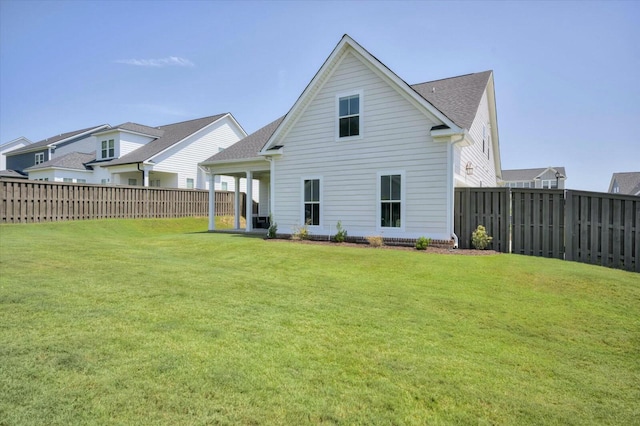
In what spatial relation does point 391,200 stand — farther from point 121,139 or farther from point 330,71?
point 121,139

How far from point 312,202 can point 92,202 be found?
13.7m

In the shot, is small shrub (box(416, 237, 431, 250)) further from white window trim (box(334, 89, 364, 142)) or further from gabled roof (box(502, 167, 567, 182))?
gabled roof (box(502, 167, 567, 182))

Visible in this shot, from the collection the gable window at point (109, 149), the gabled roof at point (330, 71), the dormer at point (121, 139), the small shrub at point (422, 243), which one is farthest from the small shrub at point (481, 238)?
the gable window at point (109, 149)

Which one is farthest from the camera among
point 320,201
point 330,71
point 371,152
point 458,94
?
point 458,94

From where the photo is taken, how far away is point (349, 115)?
42.9 feet

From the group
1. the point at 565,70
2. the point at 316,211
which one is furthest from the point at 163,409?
the point at 565,70

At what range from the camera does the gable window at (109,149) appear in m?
30.4

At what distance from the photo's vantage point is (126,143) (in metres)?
30.0

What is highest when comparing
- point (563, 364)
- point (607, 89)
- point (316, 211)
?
point (607, 89)

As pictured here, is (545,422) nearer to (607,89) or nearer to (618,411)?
(618,411)

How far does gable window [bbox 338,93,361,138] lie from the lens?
12.9 meters

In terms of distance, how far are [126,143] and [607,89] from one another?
33.3 m

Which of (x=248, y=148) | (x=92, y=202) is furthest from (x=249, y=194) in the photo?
(x=92, y=202)

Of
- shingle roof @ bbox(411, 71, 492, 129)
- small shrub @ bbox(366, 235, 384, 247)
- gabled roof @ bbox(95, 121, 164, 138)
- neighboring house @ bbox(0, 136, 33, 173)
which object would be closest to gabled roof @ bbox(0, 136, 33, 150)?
neighboring house @ bbox(0, 136, 33, 173)
